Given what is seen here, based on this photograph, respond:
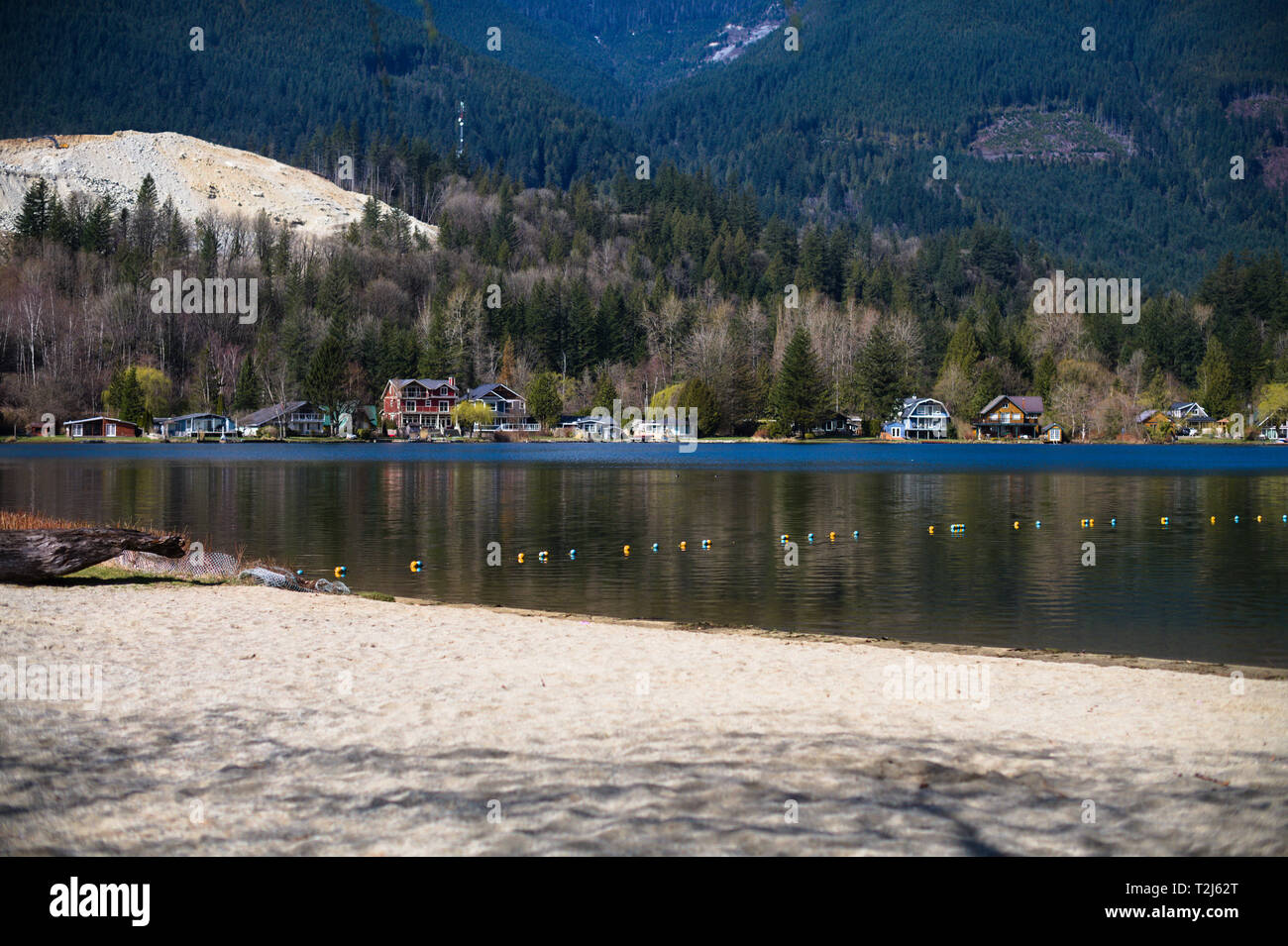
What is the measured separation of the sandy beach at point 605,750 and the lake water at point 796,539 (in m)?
7.68

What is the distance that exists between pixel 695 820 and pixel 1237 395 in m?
181

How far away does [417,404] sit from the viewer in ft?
548

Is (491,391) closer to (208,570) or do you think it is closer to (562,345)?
(562,345)

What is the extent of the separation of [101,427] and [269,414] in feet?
79.1

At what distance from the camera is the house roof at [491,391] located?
169625 mm

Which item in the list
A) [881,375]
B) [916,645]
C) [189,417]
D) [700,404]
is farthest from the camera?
[881,375]

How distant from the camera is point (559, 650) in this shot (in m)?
16.5

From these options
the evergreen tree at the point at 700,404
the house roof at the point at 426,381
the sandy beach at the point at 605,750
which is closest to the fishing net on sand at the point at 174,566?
the sandy beach at the point at 605,750

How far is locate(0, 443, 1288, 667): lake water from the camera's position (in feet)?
80.5

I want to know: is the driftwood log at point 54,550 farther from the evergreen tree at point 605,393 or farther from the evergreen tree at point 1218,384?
the evergreen tree at point 1218,384

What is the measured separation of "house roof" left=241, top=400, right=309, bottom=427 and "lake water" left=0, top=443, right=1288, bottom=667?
2753 inches

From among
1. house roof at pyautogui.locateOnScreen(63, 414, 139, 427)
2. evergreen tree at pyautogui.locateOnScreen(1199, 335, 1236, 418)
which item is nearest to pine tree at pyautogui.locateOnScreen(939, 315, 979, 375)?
evergreen tree at pyautogui.locateOnScreen(1199, 335, 1236, 418)

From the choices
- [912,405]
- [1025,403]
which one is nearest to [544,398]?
[912,405]

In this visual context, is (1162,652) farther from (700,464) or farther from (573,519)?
(700,464)
